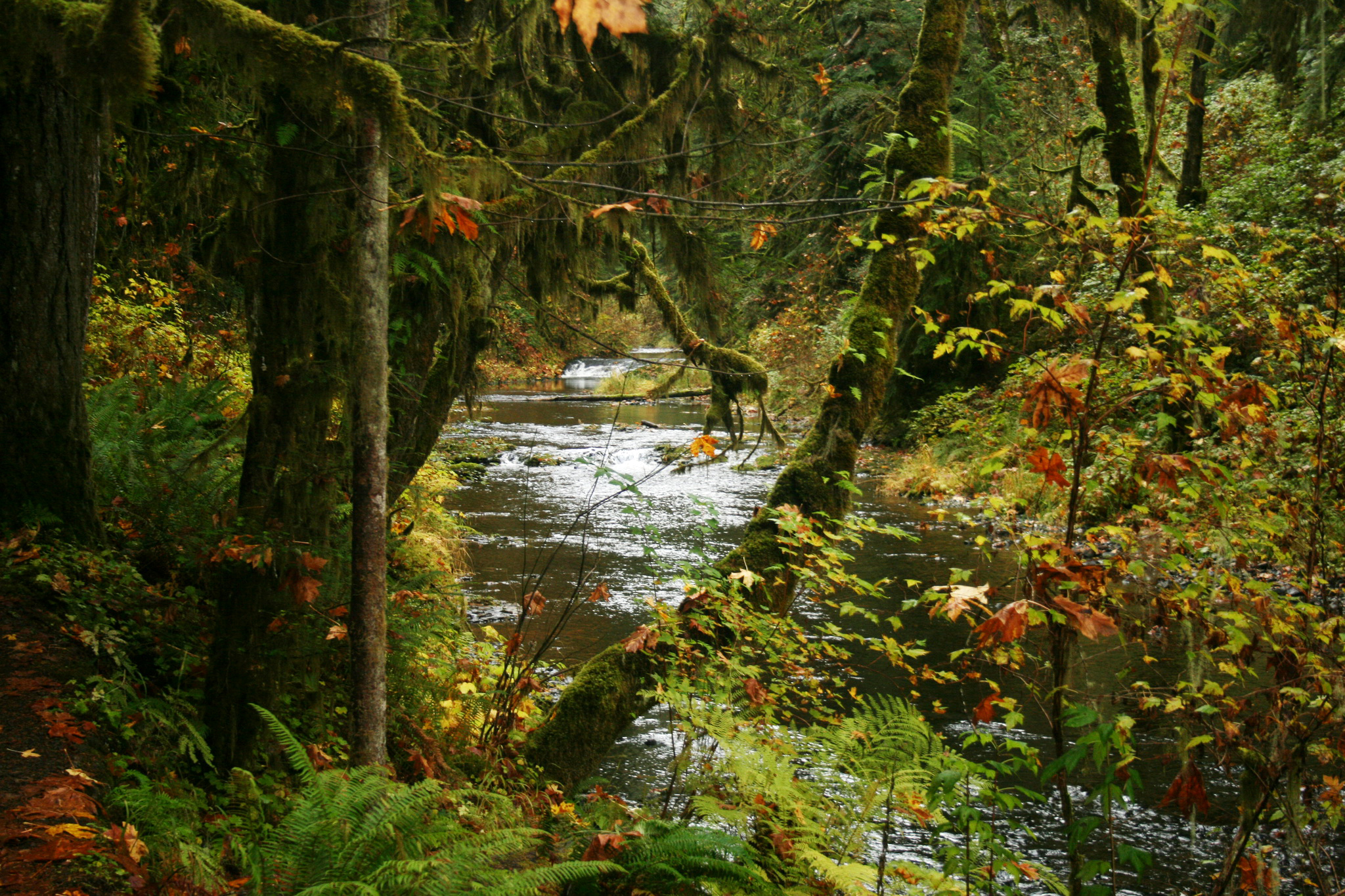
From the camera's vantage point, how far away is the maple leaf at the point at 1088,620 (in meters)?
2.65

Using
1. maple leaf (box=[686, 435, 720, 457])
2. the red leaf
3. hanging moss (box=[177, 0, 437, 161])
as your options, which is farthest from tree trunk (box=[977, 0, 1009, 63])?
the red leaf

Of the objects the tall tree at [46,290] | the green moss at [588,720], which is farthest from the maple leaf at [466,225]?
the green moss at [588,720]

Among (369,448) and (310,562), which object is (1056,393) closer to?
(369,448)

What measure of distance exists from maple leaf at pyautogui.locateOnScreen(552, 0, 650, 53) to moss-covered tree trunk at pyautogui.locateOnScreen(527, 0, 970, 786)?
2921 millimetres

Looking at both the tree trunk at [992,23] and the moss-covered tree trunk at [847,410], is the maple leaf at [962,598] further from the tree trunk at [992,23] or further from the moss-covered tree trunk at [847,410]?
the tree trunk at [992,23]

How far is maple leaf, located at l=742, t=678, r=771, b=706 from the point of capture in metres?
4.33

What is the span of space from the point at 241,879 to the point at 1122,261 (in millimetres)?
3847

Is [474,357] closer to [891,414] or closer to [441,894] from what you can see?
[441,894]

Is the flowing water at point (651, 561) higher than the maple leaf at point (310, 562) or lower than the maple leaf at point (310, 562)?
lower

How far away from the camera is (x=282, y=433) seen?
371 cm

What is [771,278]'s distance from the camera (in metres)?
19.4

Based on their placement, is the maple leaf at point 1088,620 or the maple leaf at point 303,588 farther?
the maple leaf at point 303,588

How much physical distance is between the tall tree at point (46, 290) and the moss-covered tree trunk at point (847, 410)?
9.08 feet

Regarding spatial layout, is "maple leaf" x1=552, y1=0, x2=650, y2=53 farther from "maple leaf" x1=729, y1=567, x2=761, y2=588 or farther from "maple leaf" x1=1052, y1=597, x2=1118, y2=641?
"maple leaf" x1=729, y1=567, x2=761, y2=588
